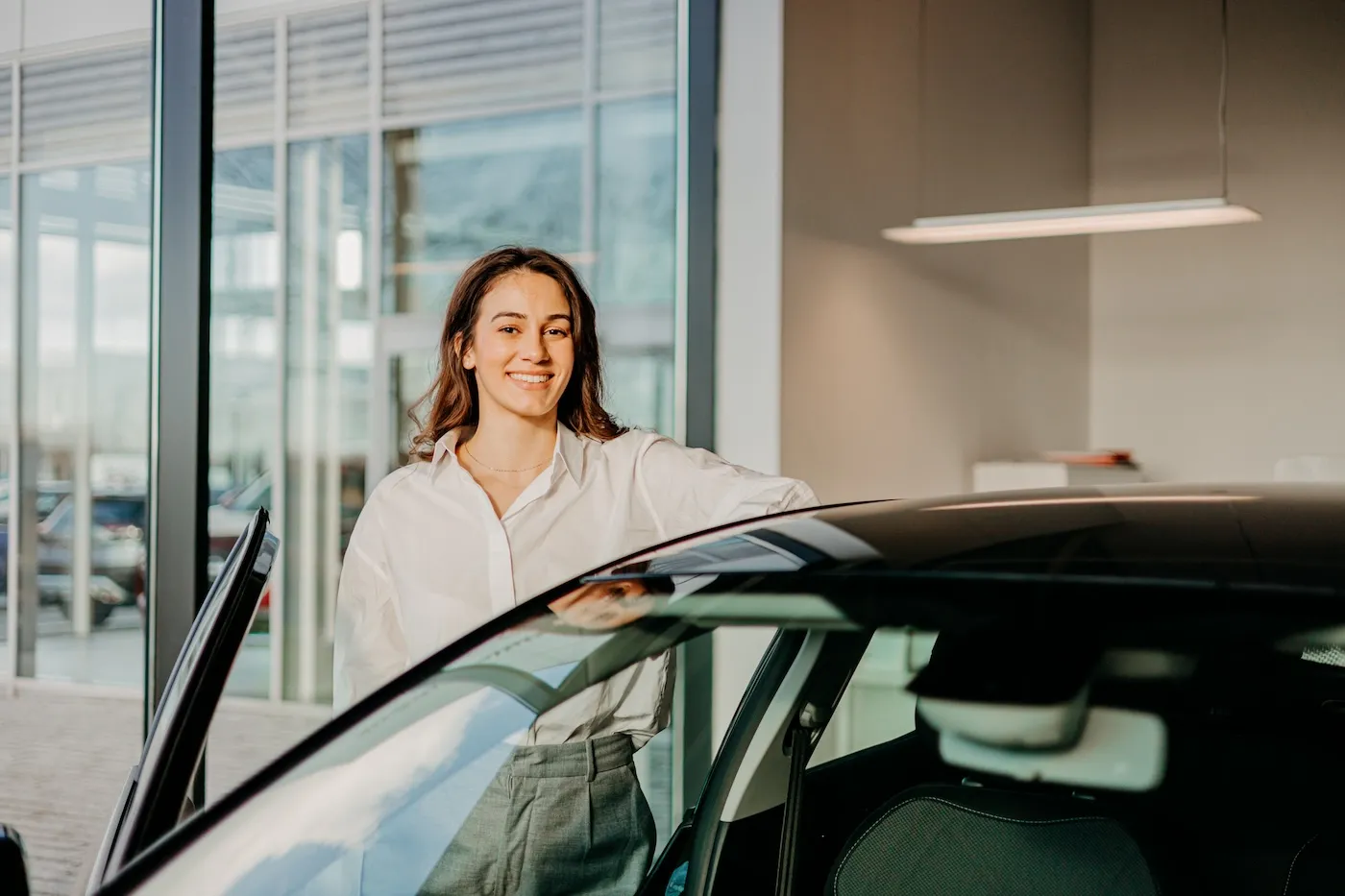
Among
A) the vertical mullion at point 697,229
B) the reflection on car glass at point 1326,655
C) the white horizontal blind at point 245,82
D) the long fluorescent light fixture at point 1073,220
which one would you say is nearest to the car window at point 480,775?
the reflection on car glass at point 1326,655

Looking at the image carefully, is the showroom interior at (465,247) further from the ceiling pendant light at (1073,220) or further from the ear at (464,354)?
the ear at (464,354)

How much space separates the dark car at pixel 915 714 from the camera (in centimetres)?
93

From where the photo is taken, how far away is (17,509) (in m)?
2.51

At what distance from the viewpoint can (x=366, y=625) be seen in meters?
1.81

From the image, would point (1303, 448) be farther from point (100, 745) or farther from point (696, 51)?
point (100, 745)

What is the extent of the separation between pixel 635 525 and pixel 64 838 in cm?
156

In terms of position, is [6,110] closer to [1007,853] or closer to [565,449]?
[565,449]

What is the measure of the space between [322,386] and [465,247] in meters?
0.59

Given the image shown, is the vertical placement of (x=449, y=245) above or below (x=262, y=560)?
above

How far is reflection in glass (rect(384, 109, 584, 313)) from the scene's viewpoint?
12.8ft

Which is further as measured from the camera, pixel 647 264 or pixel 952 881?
pixel 647 264

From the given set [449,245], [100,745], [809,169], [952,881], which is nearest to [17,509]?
[100,745]

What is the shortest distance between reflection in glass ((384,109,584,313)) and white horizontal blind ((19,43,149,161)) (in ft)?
3.80

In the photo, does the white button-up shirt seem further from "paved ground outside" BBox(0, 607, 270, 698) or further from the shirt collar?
"paved ground outside" BBox(0, 607, 270, 698)
